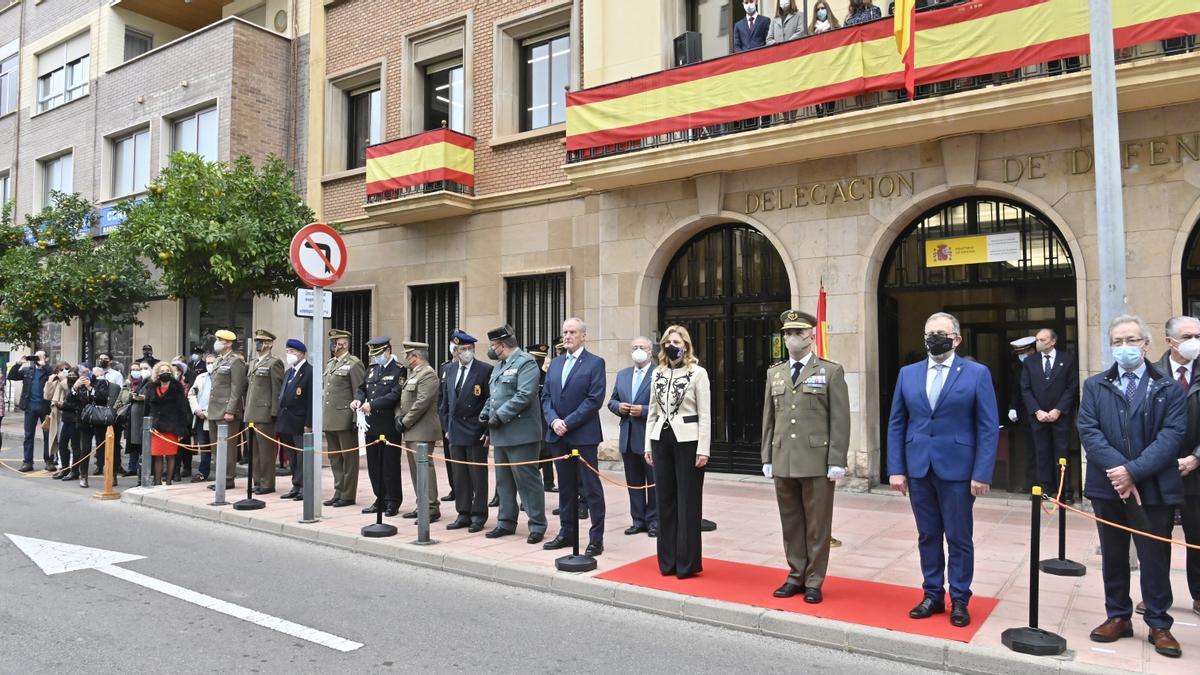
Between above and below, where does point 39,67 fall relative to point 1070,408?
above

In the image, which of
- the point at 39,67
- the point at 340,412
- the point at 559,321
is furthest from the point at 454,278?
the point at 39,67

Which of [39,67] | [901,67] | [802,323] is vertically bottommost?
[802,323]

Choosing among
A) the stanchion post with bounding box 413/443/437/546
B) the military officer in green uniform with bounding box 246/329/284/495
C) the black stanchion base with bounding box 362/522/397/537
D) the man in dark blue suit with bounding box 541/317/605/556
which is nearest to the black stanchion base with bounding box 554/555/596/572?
the man in dark blue suit with bounding box 541/317/605/556

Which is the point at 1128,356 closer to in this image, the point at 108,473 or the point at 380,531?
the point at 380,531

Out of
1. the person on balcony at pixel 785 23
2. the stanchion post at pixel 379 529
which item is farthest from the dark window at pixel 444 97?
the stanchion post at pixel 379 529

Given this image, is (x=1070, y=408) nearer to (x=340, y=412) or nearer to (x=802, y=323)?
(x=802, y=323)

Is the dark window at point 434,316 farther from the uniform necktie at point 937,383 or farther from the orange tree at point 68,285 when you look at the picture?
the uniform necktie at point 937,383

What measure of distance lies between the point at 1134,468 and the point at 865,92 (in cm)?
668

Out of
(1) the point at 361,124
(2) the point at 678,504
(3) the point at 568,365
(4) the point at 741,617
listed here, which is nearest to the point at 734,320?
(3) the point at 568,365

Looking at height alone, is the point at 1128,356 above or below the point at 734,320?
below

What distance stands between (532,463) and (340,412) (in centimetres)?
322

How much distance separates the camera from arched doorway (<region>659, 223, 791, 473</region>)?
12.5 metres

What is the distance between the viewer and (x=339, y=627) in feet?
18.5

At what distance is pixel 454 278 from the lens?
51.6 ft
